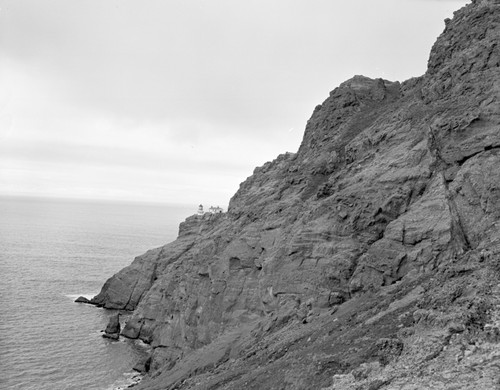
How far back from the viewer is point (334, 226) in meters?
38.2

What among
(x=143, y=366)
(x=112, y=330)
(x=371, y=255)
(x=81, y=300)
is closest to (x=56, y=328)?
(x=112, y=330)

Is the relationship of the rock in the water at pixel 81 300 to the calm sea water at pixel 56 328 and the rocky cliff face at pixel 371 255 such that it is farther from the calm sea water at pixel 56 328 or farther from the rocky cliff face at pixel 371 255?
the rocky cliff face at pixel 371 255

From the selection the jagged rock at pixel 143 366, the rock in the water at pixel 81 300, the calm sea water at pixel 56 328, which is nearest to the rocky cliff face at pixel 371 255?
the jagged rock at pixel 143 366

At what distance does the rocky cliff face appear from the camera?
1677cm

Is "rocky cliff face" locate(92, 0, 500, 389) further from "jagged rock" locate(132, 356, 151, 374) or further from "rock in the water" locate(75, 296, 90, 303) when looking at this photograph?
"rock in the water" locate(75, 296, 90, 303)

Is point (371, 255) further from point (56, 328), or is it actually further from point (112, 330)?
point (56, 328)

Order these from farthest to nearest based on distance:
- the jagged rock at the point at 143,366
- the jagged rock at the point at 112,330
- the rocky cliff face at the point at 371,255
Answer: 1. the jagged rock at the point at 112,330
2. the jagged rock at the point at 143,366
3. the rocky cliff face at the point at 371,255

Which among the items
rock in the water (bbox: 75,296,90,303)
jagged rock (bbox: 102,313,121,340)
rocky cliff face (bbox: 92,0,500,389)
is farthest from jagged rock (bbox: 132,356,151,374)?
rock in the water (bbox: 75,296,90,303)

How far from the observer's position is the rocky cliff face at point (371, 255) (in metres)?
16.8

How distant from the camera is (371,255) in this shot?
32.6m

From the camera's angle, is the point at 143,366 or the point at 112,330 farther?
the point at 112,330

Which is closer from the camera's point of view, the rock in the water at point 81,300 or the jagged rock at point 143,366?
the jagged rock at point 143,366

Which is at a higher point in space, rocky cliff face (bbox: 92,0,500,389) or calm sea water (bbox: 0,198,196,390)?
rocky cliff face (bbox: 92,0,500,389)

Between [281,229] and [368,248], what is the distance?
42.9ft
